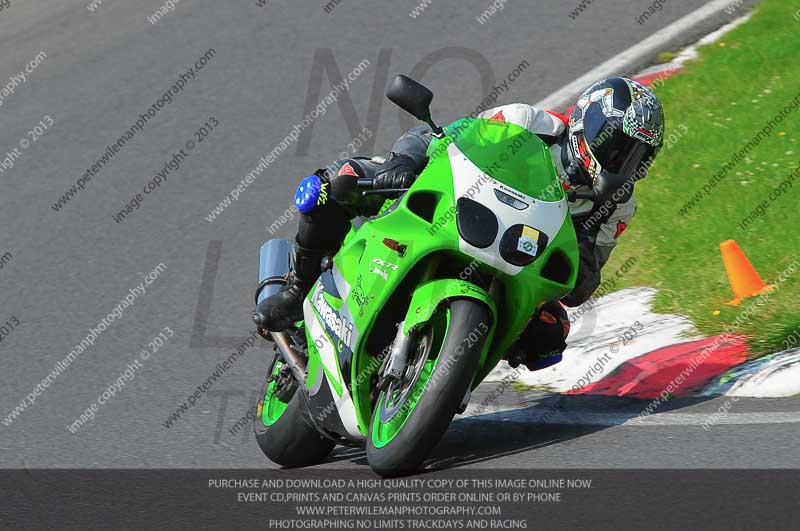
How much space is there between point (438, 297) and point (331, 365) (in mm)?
846

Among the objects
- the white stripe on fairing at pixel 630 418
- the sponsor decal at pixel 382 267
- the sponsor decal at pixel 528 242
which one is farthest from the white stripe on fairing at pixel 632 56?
the sponsor decal at pixel 528 242

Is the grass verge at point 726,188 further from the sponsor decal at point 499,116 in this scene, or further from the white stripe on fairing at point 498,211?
the white stripe on fairing at point 498,211

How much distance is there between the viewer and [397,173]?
17.4ft

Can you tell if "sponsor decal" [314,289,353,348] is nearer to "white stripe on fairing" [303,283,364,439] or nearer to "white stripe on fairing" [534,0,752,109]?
"white stripe on fairing" [303,283,364,439]

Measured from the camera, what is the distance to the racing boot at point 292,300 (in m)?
6.09

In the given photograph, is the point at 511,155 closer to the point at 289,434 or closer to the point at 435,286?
the point at 435,286

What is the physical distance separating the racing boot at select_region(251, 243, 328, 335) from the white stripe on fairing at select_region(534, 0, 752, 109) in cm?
458

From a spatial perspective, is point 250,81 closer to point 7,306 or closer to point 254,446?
point 7,306

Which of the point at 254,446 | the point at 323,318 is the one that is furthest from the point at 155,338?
the point at 323,318

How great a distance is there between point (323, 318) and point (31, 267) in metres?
4.25

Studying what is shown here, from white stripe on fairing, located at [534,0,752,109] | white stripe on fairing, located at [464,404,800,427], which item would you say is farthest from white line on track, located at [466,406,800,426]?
white stripe on fairing, located at [534,0,752,109]

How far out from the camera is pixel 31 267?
913 centimetres

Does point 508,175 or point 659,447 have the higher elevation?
point 508,175

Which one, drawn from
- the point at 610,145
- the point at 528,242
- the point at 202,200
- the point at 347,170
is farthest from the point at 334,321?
the point at 202,200
